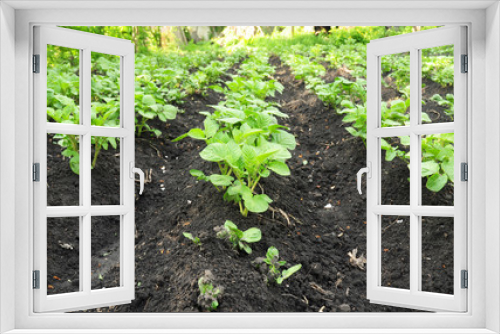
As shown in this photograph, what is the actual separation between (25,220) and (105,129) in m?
0.58

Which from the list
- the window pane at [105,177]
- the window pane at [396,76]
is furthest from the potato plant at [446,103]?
the window pane at [105,177]

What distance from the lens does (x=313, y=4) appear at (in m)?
1.68

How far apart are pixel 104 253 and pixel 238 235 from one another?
1.01m

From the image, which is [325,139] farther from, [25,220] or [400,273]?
[25,220]

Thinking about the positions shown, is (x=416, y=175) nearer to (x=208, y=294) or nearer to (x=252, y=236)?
(x=252, y=236)

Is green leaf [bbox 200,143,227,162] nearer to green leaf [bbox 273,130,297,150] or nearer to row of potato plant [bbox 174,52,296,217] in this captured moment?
row of potato plant [bbox 174,52,296,217]

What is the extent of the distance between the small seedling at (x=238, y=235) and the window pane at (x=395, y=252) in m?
0.97

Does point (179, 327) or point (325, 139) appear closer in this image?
point (179, 327)

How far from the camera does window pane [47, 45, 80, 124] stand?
2.48 metres

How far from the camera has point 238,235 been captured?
274 centimetres

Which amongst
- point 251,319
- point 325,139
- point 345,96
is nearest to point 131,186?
point 251,319

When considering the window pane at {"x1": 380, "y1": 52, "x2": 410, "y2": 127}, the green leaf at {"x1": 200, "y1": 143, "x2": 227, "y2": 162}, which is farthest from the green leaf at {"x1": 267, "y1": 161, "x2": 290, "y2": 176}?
the window pane at {"x1": 380, "y1": 52, "x2": 410, "y2": 127}

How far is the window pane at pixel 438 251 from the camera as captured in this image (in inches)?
103

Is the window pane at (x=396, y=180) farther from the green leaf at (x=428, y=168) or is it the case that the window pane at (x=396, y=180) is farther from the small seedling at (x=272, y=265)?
the small seedling at (x=272, y=265)
